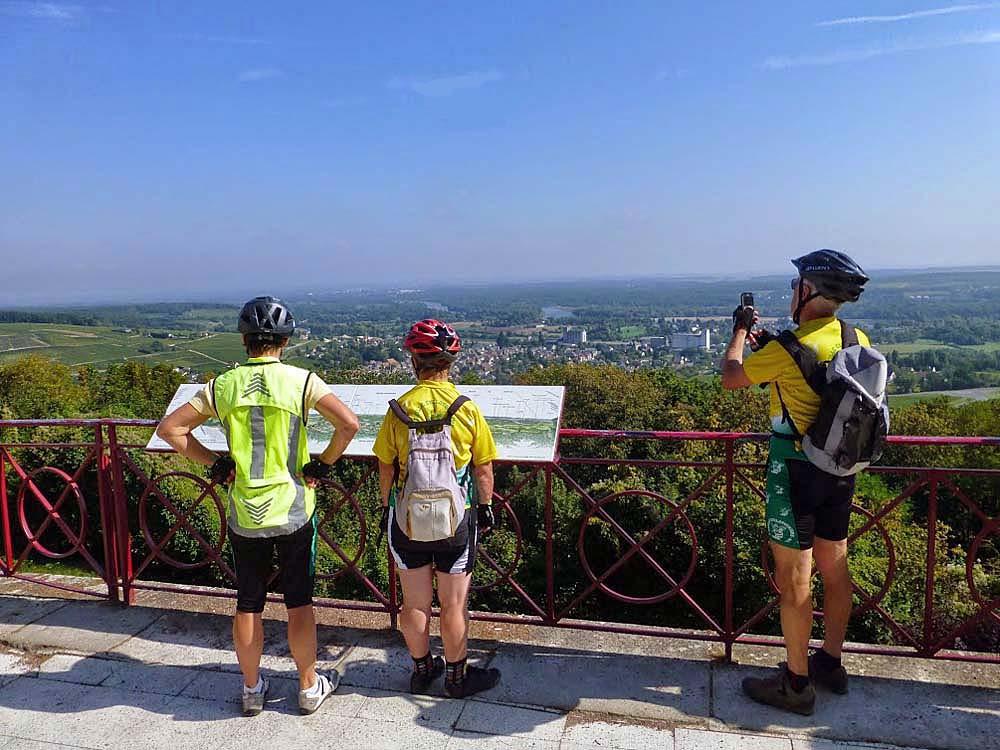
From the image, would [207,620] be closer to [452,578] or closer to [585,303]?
[452,578]

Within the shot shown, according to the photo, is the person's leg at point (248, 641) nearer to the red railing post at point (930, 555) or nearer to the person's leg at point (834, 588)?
the person's leg at point (834, 588)

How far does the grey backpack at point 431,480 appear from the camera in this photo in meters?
2.75

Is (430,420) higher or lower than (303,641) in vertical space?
higher

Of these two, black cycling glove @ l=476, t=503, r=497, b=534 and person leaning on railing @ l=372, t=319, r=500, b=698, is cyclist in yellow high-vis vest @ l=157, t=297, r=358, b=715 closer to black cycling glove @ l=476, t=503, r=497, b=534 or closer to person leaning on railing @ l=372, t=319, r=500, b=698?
person leaning on railing @ l=372, t=319, r=500, b=698

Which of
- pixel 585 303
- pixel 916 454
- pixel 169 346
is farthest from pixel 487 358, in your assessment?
pixel 585 303

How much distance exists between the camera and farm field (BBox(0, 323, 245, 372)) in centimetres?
4709

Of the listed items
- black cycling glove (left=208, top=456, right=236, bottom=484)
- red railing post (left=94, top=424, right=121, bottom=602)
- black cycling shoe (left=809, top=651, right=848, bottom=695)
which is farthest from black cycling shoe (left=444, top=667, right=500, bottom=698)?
red railing post (left=94, top=424, right=121, bottom=602)

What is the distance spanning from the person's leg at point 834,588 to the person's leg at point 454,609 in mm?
1392

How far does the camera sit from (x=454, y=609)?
9.55 ft

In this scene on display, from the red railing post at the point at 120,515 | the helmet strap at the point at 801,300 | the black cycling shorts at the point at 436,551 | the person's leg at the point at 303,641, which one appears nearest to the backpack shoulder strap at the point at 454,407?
the black cycling shorts at the point at 436,551

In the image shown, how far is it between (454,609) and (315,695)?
2.29ft

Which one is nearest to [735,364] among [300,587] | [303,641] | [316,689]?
[300,587]

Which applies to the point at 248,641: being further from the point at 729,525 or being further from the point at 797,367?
the point at 797,367

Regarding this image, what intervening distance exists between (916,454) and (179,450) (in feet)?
101
